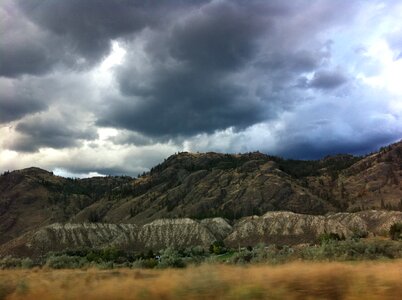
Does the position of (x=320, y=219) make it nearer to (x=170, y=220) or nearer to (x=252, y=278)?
(x=170, y=220)

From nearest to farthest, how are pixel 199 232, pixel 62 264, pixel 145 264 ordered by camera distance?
pixel 62 264 → pixel 145 264 → pixel 199 232

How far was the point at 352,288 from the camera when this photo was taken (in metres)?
10.3

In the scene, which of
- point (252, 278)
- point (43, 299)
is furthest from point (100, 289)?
point (252, 278)

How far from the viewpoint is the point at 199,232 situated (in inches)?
6663

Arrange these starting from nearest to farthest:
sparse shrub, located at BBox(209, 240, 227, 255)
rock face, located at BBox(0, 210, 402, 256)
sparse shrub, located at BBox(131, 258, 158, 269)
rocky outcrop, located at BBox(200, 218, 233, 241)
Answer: sparse shrub, located at BBox(131, 258, 158, 269)
sparse shrub, located at BBox(209, 240, 227, 255)
rock face, located at BBox(0, 210, 402, 256)
rocky outcrop, located at BBox(200, 218, 233, 241)

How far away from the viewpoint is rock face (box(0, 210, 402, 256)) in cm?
15325

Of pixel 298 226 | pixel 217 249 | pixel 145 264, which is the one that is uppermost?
pixel 298 226

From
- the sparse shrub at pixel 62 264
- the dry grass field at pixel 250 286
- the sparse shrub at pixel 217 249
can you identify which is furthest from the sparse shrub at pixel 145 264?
the sparse shrub at pixel 217 249

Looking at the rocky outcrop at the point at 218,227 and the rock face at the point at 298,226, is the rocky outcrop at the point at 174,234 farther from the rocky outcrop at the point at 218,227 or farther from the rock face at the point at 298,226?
the rock face at the point at 298,226

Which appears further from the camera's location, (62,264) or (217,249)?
(217,249)

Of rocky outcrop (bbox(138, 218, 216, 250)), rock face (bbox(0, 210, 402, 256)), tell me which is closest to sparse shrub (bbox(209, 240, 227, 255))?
rock face (bbox(0, 210, 402, 256))

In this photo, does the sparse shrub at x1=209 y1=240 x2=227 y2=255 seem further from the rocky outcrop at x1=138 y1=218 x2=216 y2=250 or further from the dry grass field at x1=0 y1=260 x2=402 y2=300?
the dry grass field at x1=0 y1=260 x2=402 y2=300

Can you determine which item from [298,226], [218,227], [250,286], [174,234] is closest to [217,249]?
[298,226]

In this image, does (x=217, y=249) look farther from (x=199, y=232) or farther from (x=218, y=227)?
(x=218, y=227)
